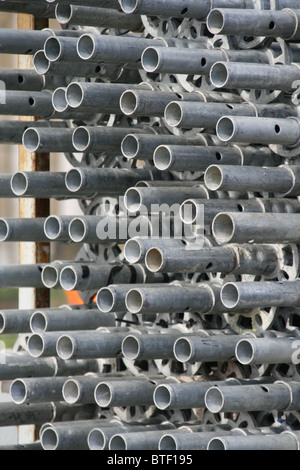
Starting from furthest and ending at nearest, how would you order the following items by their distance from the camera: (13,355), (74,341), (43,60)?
(13,355) → (43,60) → (74,341)

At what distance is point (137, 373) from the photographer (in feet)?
14.6

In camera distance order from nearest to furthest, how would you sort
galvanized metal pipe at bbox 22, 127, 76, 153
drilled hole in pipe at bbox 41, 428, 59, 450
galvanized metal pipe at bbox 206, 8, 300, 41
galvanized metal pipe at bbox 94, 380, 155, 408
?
galvanized metal pipe at bbox 206, 8, 300, 41 < galvanized metal pipe at bbox 94, 380, 155, 408 < drilled hole in pipe at bbox 41, 428, 59, 450 < galvanized metal pipe at bbox 22, 127, 76, 153

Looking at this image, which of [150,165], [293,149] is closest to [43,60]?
[150,165]

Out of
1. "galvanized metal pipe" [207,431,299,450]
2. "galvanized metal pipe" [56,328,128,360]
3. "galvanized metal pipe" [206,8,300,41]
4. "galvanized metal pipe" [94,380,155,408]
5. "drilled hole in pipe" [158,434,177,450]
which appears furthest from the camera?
"galvanized metal pipe" [56,328,128,360]

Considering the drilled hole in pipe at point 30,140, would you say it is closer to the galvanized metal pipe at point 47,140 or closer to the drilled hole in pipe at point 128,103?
the galvanized metal pipe at point 47,140

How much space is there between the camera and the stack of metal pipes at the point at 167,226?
3.64 meters

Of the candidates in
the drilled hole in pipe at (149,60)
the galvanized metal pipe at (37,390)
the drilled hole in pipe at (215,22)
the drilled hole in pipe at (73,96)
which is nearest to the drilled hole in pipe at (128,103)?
the drilled hole in pipe at (149,60)

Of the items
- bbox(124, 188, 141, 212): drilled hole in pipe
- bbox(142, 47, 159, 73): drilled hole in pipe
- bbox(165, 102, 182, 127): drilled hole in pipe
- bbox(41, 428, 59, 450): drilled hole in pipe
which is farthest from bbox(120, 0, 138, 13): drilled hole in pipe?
bbox(41, 428, 59, 450): drilled hole in pipe

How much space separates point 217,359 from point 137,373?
725 mm

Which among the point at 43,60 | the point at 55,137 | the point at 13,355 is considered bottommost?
the point at 13,355

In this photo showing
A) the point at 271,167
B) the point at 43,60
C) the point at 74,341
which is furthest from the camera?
the point at 43,60

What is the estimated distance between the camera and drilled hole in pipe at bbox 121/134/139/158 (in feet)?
13.3

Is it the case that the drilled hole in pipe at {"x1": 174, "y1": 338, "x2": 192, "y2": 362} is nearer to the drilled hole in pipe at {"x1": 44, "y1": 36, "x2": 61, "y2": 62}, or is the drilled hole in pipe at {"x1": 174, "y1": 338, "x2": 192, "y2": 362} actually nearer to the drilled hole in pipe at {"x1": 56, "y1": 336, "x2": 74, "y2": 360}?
the drilled hole in pipe at {"x1": 56, "y1": 336, "x2": 74, "y2": 360}

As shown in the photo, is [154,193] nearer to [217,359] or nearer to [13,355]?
[217,359]
